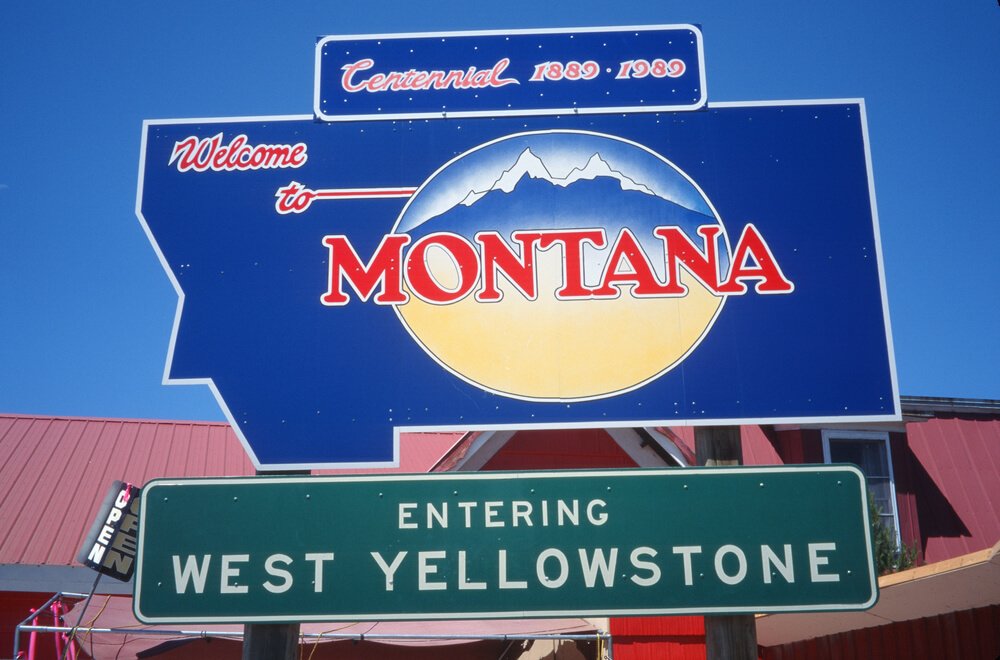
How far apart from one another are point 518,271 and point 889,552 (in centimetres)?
718

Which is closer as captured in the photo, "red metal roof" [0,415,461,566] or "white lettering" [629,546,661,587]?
"white lettering" [629,546,661,587]

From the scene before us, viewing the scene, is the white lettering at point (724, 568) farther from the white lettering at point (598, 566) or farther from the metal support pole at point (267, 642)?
the metal support pole at point (267, 642)

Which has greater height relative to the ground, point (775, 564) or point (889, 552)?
point (889, 552)

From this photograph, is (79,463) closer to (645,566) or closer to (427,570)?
(427,570)

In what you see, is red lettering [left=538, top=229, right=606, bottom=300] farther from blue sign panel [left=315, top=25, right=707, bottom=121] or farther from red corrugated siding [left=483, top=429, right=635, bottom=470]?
red corrugated siding [left=483, top=429, right=635, bottom=470]

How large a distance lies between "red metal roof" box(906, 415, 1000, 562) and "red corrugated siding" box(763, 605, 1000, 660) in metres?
2.91

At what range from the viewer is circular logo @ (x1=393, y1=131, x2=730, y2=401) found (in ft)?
16.3

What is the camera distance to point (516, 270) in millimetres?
5160

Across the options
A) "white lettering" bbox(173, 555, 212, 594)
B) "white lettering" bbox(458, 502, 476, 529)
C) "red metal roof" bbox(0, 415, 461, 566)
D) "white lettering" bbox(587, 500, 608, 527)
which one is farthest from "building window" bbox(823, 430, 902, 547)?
"white lettering" bbox(173, 555, 212, 594)

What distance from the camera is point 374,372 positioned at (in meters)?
4.97

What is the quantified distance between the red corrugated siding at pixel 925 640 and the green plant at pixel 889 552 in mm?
1096

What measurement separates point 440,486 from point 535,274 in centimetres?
126

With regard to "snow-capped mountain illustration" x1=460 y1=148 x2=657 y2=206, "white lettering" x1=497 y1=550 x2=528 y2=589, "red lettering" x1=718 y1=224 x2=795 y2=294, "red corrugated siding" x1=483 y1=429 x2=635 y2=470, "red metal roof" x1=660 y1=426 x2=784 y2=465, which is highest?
"red metal roof" x1=660 y1=426 x2=784 y2=465

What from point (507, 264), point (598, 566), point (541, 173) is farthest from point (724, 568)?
point (541, 173)
